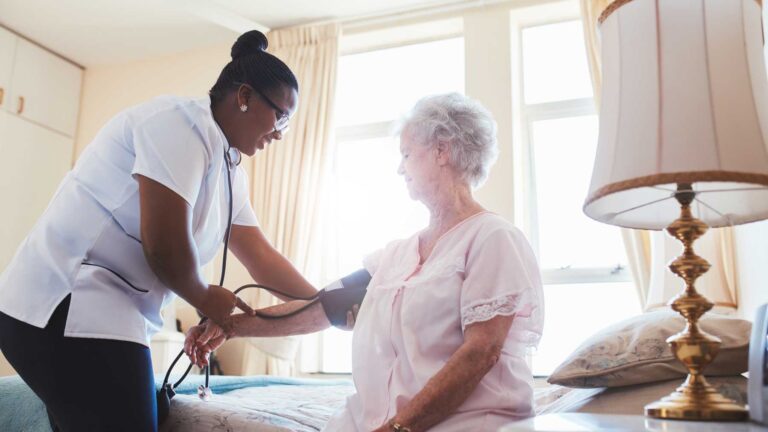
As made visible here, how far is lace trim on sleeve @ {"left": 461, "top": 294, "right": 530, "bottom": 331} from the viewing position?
1.39 metres

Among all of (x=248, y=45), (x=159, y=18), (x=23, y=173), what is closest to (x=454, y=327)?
(x=248, y=45)

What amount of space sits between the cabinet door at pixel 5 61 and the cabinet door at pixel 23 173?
0.38 ft

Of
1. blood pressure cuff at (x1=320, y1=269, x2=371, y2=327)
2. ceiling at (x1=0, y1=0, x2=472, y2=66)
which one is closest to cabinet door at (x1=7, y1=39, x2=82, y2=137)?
ceiling at (x1=0, y1=0, x2=472, y2=66)

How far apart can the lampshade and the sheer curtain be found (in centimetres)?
208

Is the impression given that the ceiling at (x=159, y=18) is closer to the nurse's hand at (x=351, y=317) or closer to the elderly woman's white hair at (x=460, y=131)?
the elderly woman's white hair at (x=460, y=131)

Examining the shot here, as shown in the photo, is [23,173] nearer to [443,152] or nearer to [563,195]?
[563,195]

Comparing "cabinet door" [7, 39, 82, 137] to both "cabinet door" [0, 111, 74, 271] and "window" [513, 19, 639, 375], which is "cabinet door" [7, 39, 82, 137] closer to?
"cabinet door" [0, 111, 74, 271]

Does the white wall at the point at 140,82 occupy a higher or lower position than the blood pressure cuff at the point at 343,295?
higher

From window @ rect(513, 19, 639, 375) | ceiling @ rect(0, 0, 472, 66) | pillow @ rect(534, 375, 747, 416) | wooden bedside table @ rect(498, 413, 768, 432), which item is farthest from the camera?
ceiling @ rect(0, 0, 472, 66)

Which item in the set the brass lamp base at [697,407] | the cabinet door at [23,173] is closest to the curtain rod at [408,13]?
the cabinet door at [23,173]

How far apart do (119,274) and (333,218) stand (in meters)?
2.88

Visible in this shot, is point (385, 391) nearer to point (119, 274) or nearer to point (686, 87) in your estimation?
point (119, 274)

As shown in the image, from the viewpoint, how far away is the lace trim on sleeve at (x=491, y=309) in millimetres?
1391

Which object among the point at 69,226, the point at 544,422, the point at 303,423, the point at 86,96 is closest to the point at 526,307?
the point at 544,422
